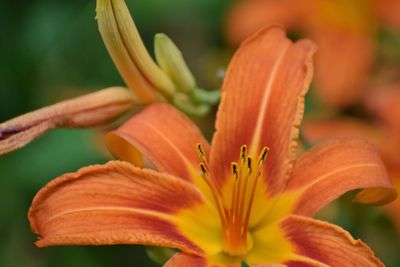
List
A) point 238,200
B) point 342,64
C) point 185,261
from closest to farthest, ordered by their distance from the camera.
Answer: point 185,261
point 238,200
point 342,64

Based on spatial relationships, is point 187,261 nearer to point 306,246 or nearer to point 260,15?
point 306,246

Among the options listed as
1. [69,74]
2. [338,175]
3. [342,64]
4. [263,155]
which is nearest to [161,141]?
[263,155]

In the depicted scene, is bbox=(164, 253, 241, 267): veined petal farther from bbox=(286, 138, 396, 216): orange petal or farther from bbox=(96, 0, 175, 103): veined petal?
bbox=(96, 0, 175, 103): veined petal

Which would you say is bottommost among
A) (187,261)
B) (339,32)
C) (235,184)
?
(187,261)

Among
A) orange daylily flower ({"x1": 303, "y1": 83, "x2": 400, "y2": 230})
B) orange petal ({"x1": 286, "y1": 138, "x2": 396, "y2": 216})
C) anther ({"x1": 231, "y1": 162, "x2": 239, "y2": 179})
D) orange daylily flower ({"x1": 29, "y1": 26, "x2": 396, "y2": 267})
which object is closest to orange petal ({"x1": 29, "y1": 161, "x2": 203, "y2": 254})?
orange daylily flower ({"x1": 29, "y1": 26, "x2": 396, "y2": 267})

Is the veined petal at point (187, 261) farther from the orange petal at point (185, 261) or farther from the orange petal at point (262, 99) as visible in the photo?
the orange petal at point (262, 99)

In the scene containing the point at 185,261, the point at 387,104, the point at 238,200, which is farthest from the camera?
the point at 387,104
